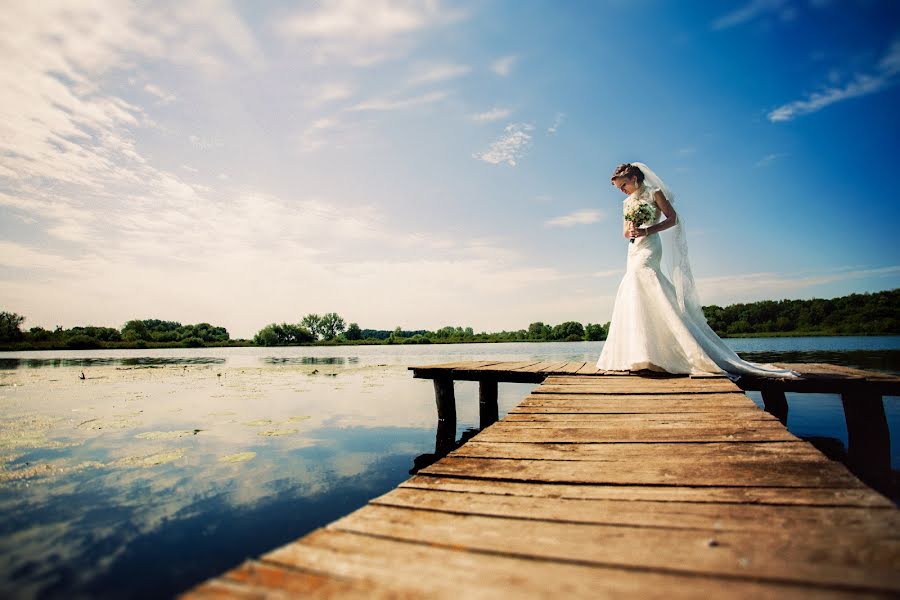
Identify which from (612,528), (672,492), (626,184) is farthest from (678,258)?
(612,528)

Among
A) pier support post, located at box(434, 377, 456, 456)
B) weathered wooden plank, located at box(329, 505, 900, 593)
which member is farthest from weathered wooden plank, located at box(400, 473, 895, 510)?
pier support post, located at box(434, 377, 456, 456)

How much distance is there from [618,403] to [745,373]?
2.36 meters

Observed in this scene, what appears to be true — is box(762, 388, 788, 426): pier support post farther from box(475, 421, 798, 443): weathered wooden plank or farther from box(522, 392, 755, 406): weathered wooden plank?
box(475, 421, 798, 443): weathered wooden plank

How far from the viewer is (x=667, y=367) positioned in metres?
5.01

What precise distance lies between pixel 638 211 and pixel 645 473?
4.28m

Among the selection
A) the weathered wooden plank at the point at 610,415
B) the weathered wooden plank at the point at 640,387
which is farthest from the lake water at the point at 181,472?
the weathered wooden plank at the point at 640,387

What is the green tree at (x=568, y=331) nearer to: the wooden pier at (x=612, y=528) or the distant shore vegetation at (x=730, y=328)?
the distant shore vegetation at (x=730, y=328)

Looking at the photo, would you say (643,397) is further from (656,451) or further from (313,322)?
(313,322)

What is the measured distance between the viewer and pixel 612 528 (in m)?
1.35

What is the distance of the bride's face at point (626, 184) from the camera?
5.63 metres

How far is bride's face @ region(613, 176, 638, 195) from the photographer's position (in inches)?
222

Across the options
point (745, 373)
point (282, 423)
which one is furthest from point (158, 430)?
point (745, 373)

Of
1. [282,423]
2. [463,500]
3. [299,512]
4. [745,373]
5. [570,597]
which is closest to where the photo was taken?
[570,597]

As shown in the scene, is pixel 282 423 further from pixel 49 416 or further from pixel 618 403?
pixel 618 403
